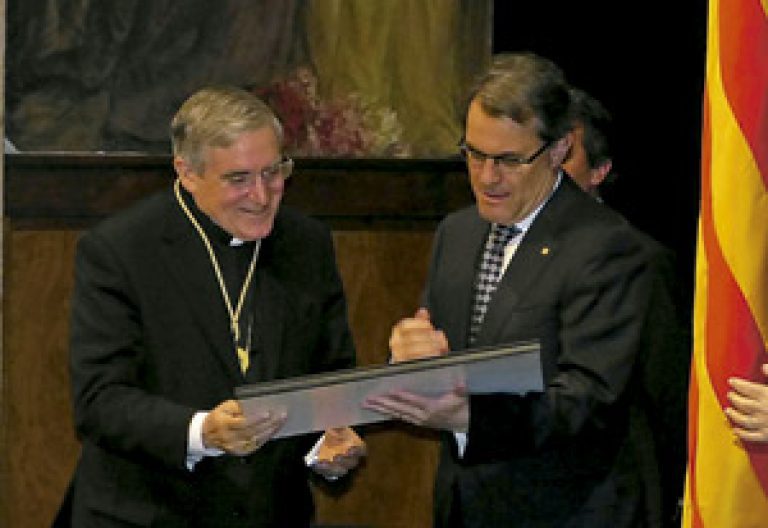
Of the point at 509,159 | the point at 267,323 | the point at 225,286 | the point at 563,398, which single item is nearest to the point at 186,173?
the point at 225,286

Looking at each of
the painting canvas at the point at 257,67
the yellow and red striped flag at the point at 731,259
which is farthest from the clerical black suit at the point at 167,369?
the painting canvas at the point at 257,67

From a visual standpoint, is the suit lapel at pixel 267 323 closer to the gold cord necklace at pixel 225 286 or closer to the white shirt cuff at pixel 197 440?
the gold cord necklace at pixel 225 286

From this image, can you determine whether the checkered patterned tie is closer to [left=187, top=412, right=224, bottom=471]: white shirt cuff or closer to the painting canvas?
[left=187, top=412, right=224, bottom=471]: white shirt cuff

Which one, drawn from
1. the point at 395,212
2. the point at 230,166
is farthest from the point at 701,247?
the point at 395,212

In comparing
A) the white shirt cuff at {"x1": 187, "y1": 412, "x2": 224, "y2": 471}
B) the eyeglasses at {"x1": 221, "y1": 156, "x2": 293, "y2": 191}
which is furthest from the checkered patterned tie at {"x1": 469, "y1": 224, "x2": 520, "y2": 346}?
the white shirt cuff at {"x1": 187, "y1": 412, "x2": 224, "y2": 471}

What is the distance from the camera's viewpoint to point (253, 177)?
4.02m

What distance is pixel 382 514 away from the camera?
20.2ft

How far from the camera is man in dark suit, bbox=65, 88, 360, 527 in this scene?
156 inches

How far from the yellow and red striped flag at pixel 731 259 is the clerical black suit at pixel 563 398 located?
0.19 metres

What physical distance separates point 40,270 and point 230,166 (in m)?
2.00

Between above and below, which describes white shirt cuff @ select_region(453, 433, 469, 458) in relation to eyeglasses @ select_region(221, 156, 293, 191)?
below

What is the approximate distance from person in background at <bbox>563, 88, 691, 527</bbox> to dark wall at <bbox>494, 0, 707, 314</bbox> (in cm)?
67

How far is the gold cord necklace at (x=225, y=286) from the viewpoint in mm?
4070

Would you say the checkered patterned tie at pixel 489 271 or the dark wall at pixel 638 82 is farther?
the dark wall at pixel 638 82
